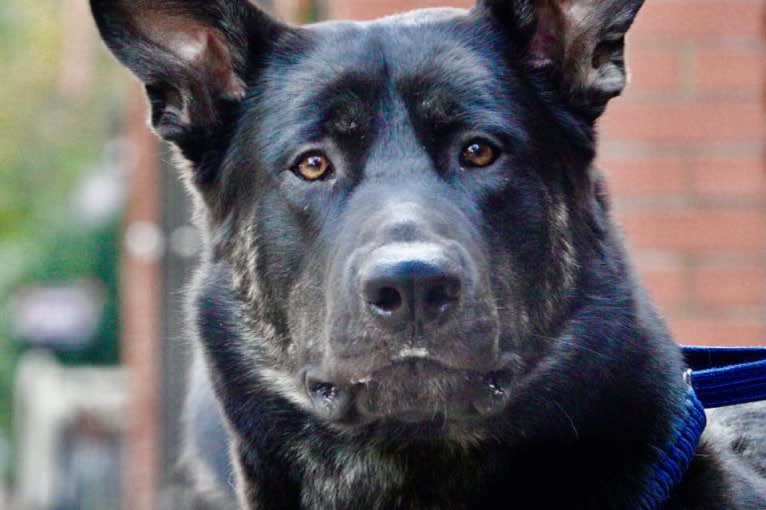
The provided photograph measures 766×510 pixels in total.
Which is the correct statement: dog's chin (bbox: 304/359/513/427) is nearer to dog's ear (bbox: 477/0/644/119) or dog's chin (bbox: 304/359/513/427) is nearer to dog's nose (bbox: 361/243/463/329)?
dog's nose (bbox: 361/243/463/329)

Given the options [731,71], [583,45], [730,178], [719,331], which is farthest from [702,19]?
[583,45]

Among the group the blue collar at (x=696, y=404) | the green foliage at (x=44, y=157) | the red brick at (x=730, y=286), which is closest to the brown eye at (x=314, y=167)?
the blue collar at (x=696, y=404)

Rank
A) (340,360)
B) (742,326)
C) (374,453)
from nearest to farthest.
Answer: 1. (340,360)
2. (374,453)
3. (742,326)

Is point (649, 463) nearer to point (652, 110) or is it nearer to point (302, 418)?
point (302, 418)

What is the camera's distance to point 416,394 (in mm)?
2953

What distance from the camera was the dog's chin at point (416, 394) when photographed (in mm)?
2930

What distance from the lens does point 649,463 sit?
9.91ft

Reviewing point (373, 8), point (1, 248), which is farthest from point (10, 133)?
point (373, 8)

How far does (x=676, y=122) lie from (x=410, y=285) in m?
3.00

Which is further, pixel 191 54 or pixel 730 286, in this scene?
pixel 730 286

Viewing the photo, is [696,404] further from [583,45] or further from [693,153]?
[693,153]

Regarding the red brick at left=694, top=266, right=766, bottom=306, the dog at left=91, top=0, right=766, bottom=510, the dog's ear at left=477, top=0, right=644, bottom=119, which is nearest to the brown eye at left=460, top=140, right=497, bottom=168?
the dog at left=91, top=0, right=766, bottom=510

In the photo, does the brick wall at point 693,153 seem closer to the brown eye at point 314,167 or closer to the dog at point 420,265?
the dog at point 420,265

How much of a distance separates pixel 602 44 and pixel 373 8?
257 centimetres
